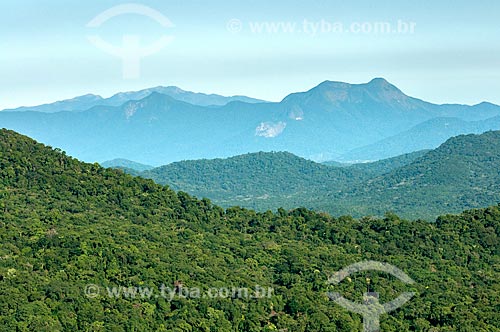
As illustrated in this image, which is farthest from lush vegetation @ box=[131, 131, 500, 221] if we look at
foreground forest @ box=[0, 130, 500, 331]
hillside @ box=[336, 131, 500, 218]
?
foreground forest @ box=[0, 130, 500, 331]

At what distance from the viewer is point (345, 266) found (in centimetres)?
6794

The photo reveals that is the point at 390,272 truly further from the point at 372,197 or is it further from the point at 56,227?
the point at 372,197

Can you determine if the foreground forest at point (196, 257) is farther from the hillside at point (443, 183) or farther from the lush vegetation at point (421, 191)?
the hillside at point (443, 183)

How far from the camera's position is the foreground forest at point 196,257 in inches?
2127

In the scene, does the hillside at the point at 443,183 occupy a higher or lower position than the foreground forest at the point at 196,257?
higher

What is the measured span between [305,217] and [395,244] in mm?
12849

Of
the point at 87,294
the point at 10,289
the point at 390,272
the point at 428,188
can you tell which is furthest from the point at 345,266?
the point at 428,188

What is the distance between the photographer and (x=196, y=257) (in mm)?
65438

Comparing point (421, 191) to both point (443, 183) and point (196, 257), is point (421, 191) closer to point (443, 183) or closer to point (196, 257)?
point (443, 183)

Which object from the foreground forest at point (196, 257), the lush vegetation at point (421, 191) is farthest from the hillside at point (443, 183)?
the foreground forest at point (196, 257)

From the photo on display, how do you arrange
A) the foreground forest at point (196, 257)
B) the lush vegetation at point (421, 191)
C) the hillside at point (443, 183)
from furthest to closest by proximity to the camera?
1. the hillside at point (443, 183)
2. the lush vegetation at point (421, 191)
3. the foreground forest at point (196, 257)

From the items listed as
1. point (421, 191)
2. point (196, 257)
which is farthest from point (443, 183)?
point (196, 257)

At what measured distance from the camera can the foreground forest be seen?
54.0 meters

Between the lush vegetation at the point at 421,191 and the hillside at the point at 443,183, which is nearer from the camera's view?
the lush vegetation at the point at 421,191
